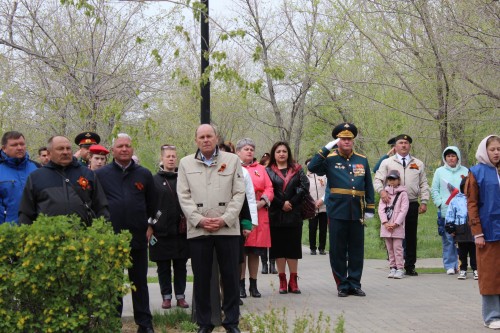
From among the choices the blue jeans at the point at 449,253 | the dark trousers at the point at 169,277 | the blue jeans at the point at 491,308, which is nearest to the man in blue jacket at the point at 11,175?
the dark trousers at the point at 169,277

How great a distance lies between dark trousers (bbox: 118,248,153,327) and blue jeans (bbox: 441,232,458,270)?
6.84m

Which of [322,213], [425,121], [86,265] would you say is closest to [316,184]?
[322,213]

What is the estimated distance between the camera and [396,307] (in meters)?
10.2

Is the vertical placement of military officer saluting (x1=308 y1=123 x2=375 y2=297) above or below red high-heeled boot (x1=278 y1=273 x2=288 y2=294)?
above

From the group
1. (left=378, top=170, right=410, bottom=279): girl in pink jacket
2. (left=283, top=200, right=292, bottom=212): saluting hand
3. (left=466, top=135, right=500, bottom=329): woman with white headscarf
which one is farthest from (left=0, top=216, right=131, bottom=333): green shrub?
(left=378, top=170, right=410, bottom=279): girl in pink jacket

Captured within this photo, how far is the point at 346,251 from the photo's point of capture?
1149 centimetres

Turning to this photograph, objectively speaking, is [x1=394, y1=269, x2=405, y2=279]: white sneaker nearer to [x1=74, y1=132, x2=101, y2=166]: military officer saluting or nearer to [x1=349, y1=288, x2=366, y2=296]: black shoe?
[x1=349, y1=288, x2=366, y2=296]: black shoe

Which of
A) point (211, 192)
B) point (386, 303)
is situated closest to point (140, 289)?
point (211, 192)

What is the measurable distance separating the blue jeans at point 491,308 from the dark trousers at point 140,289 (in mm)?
3677

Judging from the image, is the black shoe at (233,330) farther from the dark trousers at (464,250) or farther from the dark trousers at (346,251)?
the dark trousers at (464,250)

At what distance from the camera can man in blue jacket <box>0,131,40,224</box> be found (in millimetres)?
8844

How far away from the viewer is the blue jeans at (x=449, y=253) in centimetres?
1386

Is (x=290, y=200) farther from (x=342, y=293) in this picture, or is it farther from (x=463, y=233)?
(x=463, y=233)

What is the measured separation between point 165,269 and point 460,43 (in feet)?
21.5
